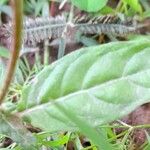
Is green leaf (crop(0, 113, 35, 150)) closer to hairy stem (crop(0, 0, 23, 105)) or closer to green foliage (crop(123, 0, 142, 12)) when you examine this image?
hairy stem (crop(0, 0, 23, 105))

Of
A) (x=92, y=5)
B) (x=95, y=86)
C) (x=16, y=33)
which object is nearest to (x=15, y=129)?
(x=95, y=86)

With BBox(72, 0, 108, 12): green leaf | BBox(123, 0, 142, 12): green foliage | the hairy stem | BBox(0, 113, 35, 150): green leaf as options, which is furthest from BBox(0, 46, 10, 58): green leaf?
the hairy stem

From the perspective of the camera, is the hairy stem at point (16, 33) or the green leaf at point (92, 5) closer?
the hairy stem at point (16, 33)

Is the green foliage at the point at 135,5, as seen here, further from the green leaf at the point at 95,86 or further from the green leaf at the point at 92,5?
the green leaf at the point at 95,86

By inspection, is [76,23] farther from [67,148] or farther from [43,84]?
[43,84]

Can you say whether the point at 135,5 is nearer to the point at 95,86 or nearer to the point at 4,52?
the point at 4,52

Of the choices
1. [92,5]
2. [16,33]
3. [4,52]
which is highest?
[16,33]


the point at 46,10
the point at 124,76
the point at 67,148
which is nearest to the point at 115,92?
the point at 124,76

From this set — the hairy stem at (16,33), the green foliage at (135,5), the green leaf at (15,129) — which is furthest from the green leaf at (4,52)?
the hairy stem at (16,33)
